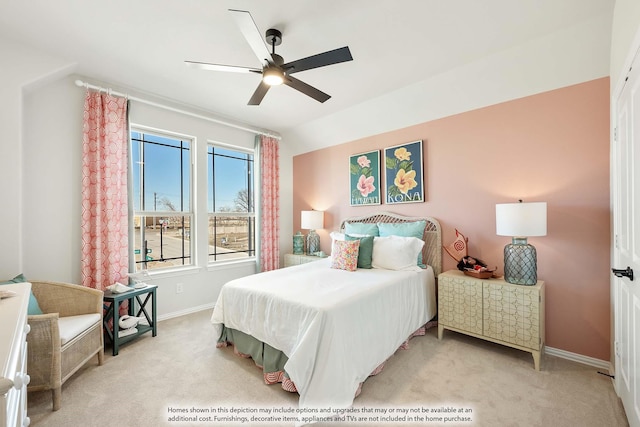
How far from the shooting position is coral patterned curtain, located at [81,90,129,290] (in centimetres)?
275

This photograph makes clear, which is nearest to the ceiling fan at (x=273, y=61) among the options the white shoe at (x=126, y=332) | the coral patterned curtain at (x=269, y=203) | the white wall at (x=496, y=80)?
the white wall at (x=496, y=80)

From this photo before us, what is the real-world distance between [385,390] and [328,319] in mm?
756

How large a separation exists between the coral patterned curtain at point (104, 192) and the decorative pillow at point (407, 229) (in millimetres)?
3027

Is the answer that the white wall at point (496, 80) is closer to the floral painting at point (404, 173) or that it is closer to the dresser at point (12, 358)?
the floral painting at point (404, 173)

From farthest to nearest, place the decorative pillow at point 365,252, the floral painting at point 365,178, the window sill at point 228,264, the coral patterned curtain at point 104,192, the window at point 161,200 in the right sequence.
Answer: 1. the window sill at point 228,264
2. the floral painting at point 365,178
3. the window at point 161,200
4. the decorative pillow at point 365,252
5. the coral patterned curtain at point 104,192

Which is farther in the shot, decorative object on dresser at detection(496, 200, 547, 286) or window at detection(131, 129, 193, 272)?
window at detection(131, 129, 193, 272)

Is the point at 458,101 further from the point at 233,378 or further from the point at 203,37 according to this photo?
the point at 233,378

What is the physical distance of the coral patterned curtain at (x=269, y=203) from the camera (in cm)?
434

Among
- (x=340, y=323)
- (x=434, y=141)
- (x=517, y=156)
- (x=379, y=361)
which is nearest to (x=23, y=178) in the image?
(x=340, y=323)

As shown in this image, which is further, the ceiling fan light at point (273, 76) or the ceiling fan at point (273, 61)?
the ceiling fan light at point (273, 76)

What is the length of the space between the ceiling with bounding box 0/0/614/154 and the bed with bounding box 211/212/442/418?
1.86 metres

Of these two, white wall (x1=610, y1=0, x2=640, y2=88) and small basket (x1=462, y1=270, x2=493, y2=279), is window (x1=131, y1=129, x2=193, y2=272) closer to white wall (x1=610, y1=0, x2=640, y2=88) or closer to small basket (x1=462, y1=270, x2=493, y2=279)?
small basket (x1=462, y1=270, x2=493, y2=279)

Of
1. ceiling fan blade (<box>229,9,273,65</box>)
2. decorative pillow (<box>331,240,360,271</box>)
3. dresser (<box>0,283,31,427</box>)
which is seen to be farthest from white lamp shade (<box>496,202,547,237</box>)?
dresser (<box>0,283,31,427</box>)

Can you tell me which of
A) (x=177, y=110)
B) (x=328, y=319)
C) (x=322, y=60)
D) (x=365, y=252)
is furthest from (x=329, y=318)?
(x=177, y=110)
